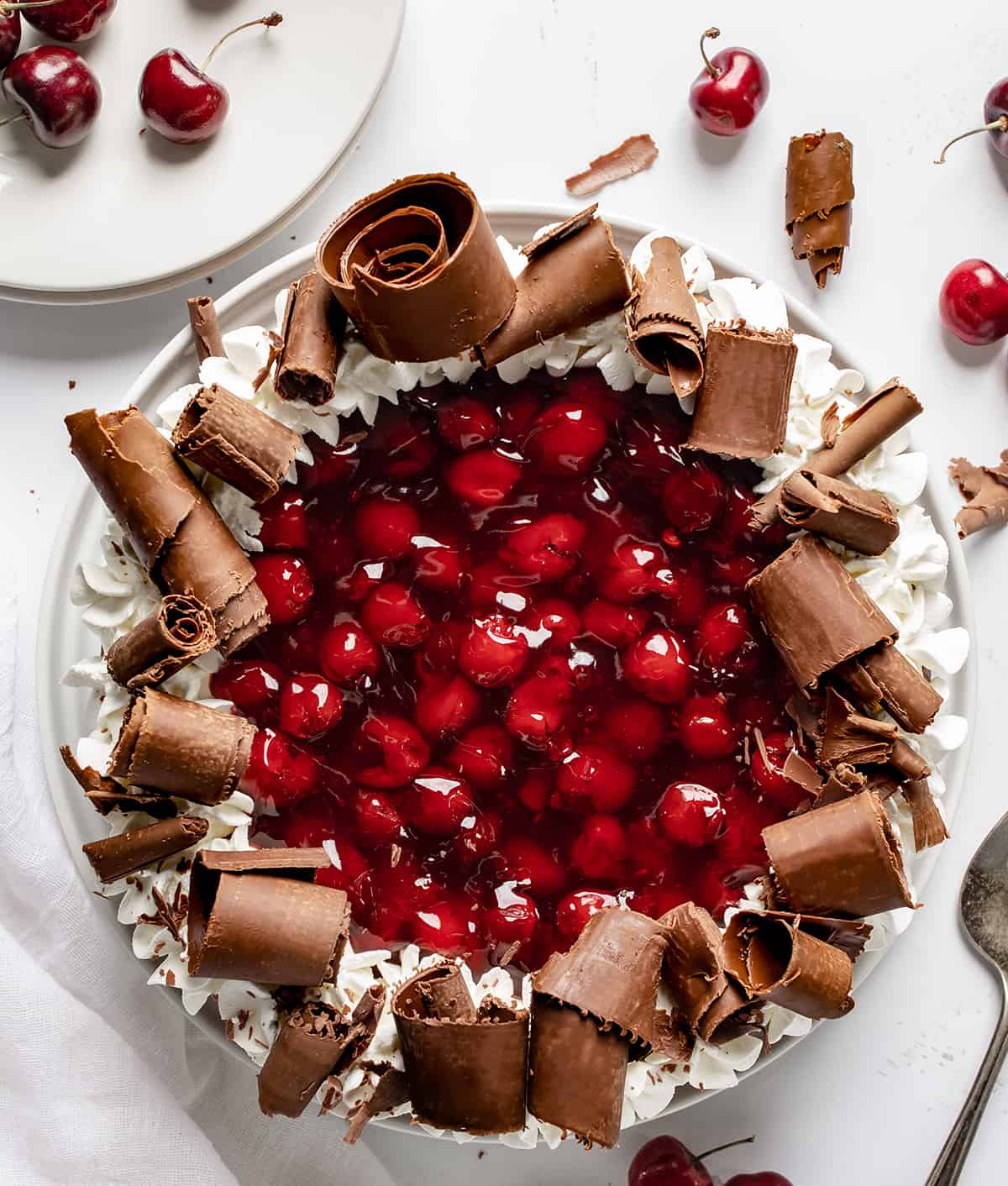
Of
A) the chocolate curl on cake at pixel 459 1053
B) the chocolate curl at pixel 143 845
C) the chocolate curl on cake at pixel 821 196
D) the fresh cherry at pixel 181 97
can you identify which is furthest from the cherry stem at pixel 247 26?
the chocolate curl on cake at pixel 459 1053

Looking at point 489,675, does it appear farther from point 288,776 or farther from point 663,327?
point 663,327

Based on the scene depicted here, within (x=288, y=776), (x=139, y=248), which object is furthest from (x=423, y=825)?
(x=139, y=248)

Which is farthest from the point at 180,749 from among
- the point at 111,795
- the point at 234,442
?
the point at 234,442

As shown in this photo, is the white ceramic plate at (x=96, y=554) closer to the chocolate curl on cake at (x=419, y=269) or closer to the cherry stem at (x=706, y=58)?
the chocolate curl on cake at (x=419, y=269)

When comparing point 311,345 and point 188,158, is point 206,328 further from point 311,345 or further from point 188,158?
point 188,158

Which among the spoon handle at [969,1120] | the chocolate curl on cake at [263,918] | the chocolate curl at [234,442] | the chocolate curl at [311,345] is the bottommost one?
the spoon handle at [969,1120]

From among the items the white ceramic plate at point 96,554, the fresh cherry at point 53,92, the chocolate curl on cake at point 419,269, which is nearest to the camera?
the chocolate curl on cake at point 419,269
